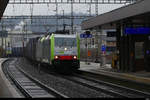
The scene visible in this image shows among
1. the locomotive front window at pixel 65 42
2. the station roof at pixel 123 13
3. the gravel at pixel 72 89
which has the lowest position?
the gravel at pixel 72 89

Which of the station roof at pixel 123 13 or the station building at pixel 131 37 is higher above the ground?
the station roof at pixel 123 13

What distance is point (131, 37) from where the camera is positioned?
24.5 metres

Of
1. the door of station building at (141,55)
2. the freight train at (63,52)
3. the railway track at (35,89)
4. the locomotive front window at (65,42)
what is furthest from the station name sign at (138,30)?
the railway track at (35,89)

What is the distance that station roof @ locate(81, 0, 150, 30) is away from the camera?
20.1 metres

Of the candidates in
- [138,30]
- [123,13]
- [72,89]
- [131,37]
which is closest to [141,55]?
[131,37]

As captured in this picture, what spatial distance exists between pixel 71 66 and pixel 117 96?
38.5 ft

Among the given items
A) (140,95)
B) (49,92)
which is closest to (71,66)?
(49,92)

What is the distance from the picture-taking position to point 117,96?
551 inches

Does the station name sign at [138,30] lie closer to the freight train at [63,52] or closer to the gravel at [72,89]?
the gravel at [72,89]

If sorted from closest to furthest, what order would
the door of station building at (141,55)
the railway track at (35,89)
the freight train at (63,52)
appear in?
the railway track at (35,89), the door of station building at (141,55), the freight train at (63,52)

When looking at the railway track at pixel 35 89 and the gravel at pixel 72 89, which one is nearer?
the railway track at pixel 35 89

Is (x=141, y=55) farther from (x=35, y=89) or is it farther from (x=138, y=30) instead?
(x=35, y=89)

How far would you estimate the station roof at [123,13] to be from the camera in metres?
20.1

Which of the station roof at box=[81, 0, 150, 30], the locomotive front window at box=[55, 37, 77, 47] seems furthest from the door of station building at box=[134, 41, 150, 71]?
the locomotive front window at box=[55, 37, 77, 47]
